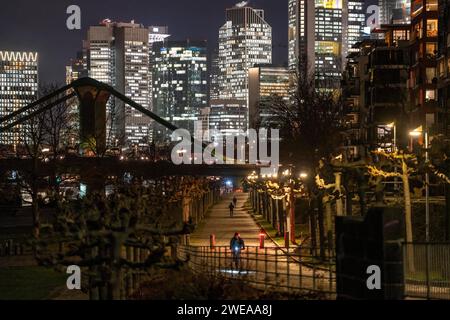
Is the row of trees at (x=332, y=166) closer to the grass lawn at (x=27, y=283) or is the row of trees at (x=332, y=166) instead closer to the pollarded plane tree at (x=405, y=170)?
the pollarded plane tree at (x=405, y=170)

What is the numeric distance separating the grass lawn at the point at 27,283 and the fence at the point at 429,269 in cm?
1255

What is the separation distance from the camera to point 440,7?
2746 inches

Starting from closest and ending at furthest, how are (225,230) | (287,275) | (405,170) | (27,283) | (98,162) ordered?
(287,275)
(27,283)
(405,170)
(98,162)
(225,230)

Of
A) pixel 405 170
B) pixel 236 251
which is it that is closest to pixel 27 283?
pixel 236 251

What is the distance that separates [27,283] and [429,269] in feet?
55.0

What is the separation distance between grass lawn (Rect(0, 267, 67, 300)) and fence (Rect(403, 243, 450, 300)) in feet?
41.2

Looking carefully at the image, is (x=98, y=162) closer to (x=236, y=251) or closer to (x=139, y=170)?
(x=139, y=170)

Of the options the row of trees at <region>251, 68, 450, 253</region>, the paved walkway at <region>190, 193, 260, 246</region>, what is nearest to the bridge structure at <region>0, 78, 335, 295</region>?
the paved walkway at <region>190, 193, 260, 246</region>

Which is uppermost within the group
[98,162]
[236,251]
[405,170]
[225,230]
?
[98,162]

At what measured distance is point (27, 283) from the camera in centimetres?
3700

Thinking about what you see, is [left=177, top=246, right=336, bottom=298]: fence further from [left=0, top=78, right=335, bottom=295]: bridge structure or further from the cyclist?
the cyclist
